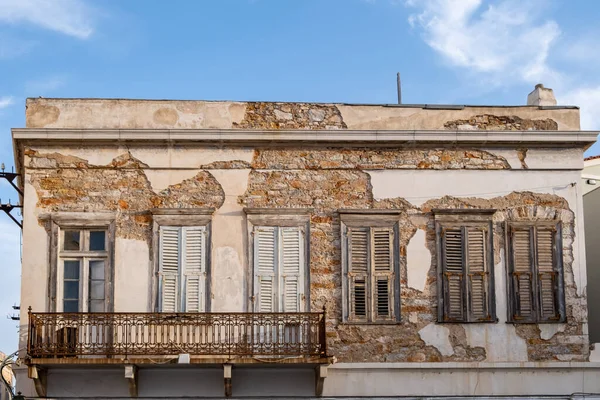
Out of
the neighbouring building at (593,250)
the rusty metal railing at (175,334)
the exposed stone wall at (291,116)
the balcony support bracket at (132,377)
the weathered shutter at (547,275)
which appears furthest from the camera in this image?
the neighbouring building at (593,250)

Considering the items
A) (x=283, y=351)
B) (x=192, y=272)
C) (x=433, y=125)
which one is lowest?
(x=283, y=351)

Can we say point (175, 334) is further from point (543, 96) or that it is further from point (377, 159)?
point (543, 96)

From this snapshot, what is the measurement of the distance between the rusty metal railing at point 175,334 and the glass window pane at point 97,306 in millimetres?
398

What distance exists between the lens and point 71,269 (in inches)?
704

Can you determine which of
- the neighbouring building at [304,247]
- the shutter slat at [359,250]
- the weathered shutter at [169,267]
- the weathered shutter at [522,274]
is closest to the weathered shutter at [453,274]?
the neighbouring building at [304,247]

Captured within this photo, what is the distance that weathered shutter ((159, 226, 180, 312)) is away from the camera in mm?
17734

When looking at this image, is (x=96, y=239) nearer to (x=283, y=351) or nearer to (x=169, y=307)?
(x=169, y=307)

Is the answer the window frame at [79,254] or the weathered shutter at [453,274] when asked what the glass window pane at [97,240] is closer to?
the window frame at [79,254]

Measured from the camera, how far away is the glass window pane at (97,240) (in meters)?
17.9

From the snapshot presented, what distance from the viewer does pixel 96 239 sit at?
17938 mm

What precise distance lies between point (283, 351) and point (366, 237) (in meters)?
2.44

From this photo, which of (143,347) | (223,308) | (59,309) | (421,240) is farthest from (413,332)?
(59,309)

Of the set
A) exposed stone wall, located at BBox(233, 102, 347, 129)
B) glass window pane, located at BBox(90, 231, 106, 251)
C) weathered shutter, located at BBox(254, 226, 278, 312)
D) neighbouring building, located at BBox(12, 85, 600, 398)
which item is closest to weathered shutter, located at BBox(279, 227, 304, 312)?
neighbouring building, located at BBox(12, 85, 600, 398)

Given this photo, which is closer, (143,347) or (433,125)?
(143,347)
